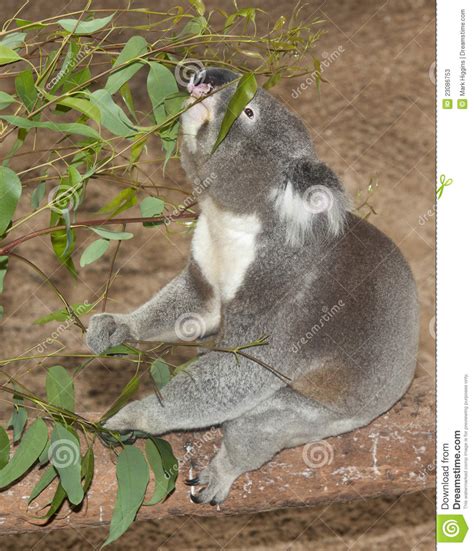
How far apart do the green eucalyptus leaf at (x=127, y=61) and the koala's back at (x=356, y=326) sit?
1016mm

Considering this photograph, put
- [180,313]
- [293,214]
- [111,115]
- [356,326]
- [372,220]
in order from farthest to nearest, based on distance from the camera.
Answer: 1. [372,220]
2. [180,313]
3. [356,326]
4. [293,214]
5. [111,115]

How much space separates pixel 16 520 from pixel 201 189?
137 cm

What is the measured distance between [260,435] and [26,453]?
0.96 m

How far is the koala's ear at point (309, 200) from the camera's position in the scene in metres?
2.58

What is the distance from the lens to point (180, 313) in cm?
321

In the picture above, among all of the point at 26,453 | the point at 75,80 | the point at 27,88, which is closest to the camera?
the point at 27,88

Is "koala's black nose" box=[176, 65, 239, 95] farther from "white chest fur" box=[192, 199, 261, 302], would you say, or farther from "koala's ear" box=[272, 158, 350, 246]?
"white chest fur" box=[192, 199, 261, 302]

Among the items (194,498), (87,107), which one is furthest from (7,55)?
(194,498)

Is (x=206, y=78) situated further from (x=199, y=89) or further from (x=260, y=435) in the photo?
(x=260, y=435)

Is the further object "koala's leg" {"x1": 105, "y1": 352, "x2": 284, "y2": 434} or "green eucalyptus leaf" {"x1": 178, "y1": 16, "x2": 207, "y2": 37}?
"koala's leg" {"x1": 105, "y1": 352, "x2": 284, "y2": 434}

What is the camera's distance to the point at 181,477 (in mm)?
2900

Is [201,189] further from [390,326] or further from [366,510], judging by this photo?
[366,510]

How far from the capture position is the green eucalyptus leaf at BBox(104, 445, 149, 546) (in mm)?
2359

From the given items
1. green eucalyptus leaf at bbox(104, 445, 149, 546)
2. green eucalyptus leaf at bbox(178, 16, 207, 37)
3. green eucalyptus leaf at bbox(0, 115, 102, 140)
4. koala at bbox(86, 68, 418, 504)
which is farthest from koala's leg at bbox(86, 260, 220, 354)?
green eucalyptus leaf at bbox(0, 115, 102, 140)
